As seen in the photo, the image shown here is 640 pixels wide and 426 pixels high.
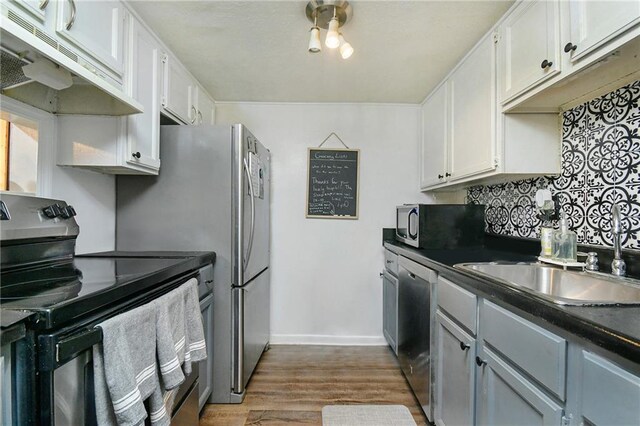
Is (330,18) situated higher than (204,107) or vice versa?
(330,18)

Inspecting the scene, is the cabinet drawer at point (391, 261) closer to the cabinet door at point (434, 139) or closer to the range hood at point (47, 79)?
the cabinet door at point (434, 139)

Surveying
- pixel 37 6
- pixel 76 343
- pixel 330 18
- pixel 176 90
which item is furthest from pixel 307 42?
pixel 76 343

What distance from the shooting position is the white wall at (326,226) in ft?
9.05

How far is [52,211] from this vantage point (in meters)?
1.21

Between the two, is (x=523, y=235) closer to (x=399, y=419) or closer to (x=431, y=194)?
(x=431, y=194)

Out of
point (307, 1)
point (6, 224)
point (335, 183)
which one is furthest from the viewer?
point (335, 183)

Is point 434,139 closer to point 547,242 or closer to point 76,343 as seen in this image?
point 547,242

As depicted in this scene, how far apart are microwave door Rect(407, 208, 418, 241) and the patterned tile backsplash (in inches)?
28.0

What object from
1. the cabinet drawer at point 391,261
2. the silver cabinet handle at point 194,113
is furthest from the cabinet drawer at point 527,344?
the silver cabinet handle at point 194,113

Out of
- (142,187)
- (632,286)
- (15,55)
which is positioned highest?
(15,55)

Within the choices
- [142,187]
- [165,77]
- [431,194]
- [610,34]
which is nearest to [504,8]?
[610,34]

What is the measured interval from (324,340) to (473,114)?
2.19m

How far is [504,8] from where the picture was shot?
1.50 m

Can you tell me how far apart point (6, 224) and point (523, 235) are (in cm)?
253
